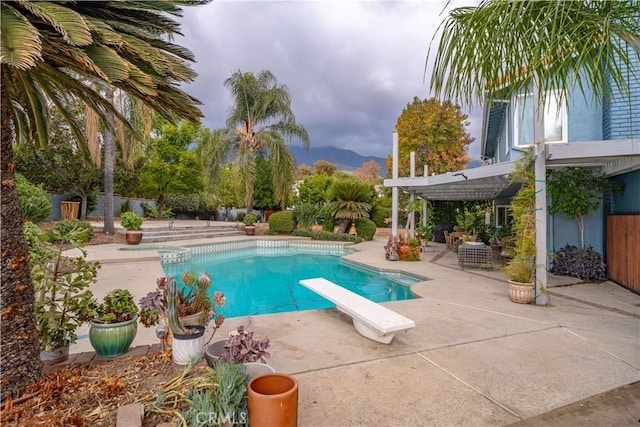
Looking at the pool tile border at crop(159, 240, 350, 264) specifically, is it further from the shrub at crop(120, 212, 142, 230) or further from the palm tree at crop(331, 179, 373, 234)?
the shrub at crop(120, 212, 142, 230)

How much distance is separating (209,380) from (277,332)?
2183 millimetres

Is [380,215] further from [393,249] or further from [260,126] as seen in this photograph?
[393,249]

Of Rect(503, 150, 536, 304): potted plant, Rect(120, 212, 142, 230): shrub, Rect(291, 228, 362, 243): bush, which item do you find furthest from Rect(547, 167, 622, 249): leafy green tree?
Rect(120, 212, 142, 230): shrub

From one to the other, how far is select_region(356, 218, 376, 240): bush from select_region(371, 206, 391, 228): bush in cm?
494

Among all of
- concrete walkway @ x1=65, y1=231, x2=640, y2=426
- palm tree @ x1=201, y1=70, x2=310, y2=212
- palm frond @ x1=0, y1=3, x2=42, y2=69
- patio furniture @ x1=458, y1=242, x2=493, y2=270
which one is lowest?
concrete walkway @ x1=65, y1=231, x2=640, y2=426

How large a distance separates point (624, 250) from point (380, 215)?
15581 millimetres

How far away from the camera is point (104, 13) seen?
8.92ft

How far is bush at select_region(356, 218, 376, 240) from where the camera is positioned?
17.2 metres

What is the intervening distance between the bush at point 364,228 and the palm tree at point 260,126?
4.91m

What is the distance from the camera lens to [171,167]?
71.4 ft

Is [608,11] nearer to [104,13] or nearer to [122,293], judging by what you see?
[104,13]

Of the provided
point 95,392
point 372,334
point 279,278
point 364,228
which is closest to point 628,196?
point 372,334

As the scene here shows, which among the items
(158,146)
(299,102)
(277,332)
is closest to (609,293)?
(277,332)

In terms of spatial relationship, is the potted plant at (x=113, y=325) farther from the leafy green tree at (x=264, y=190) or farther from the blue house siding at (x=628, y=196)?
the leafy green tree at (x=264, y=190)
